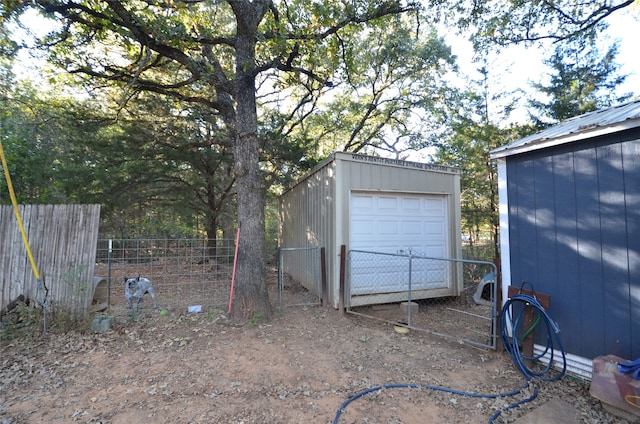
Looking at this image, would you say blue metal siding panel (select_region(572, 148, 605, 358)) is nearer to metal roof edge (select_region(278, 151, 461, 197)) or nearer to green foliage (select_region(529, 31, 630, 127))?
metal roof edge (select_region(278, 151, 461, 197))

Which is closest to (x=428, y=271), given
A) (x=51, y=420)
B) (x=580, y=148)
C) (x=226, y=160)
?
(x=580, y=148)

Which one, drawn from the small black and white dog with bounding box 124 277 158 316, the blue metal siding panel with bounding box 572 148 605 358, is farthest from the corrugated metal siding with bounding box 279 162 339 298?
the blue metal siding panel with bounding box 572 148 605 358

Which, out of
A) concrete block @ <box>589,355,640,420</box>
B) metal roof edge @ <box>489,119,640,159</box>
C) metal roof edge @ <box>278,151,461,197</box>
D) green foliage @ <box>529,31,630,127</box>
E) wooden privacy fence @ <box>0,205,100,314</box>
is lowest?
concrete block @ <box>589,355,640,420</box>

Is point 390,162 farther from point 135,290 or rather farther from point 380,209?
point 135,290

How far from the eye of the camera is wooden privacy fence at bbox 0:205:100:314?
4195 millimetres

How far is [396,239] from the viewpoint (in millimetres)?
6043

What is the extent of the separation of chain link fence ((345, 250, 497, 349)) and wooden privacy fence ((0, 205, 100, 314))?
13.6 feet

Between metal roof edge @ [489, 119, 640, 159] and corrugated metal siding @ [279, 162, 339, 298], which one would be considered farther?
corrugated metal siding @ [279, 162, 339, 298]

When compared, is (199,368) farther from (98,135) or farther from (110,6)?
(98,135)

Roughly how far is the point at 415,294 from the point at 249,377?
13.1ft

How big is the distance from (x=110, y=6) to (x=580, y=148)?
20.7 feet

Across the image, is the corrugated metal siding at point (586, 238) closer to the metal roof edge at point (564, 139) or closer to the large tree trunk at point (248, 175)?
the metal roof edge at point (564, 139)

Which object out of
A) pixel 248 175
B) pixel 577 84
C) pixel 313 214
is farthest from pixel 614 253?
pixel 577 84

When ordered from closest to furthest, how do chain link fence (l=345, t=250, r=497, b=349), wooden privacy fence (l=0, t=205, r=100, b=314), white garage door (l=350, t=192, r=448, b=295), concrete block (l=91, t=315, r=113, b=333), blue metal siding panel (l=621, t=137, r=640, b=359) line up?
blue metal siding panel (l=621, t=137, r=640, b=359)
concrete block (l=91, t=315, r=113, b=333)
wooden privacy fence (l=0, t=205, r=100, b=314)
chain link fence (l=345, t=250, r=497, b=349)
white garage door (l=350, t=192, r=448, b=295)
